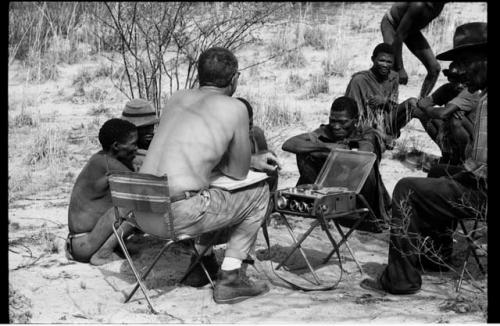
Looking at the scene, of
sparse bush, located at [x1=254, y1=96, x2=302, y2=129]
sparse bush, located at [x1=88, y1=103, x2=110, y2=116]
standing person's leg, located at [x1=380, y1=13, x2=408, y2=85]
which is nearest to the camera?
standing person's leg, located at [x1=380, y1=13, x2=408, y2=85]

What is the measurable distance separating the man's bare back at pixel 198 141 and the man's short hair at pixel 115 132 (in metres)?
0.72

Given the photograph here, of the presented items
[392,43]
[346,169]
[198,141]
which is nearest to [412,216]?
[346,169]

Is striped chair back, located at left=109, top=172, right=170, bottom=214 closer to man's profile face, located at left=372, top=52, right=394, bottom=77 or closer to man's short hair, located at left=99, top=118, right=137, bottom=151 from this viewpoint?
man's short hair, located at left=99, top=118, right=137, bottom=151

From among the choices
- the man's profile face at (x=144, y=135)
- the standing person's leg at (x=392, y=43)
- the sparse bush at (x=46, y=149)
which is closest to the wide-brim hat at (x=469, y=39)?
the man's profile face at (x=144, y=135)

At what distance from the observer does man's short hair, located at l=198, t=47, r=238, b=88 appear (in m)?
5.45

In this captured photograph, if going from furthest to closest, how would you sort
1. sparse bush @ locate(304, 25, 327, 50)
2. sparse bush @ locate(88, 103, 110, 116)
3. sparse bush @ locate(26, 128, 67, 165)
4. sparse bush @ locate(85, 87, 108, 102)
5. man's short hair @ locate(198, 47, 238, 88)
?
sparse bush @ locate(304, 25, 327, 50) < sparse bush @ locate(85, 87, 108, 102) < sparse bush @ locate(88, 103, 110, 116) < sparse bush @ locate(26, 128, 67, 165) < man's short hair @ locate(198, 47, 238, 88)

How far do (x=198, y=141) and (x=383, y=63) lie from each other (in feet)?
11.2

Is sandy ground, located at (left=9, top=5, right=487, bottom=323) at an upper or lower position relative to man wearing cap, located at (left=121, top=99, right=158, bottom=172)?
lower

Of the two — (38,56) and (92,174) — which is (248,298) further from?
(38,56)

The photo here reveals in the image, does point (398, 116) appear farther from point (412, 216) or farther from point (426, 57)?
point (412, 216)

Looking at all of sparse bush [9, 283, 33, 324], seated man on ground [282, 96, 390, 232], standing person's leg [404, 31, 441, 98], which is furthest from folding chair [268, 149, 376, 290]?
standing person's leg [404, 31, 441, 98]

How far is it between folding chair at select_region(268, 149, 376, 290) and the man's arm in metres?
0.36

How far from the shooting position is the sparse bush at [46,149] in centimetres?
881

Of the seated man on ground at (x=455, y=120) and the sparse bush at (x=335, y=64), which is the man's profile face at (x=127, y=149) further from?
the sparse bush at (x=335, y=64)
